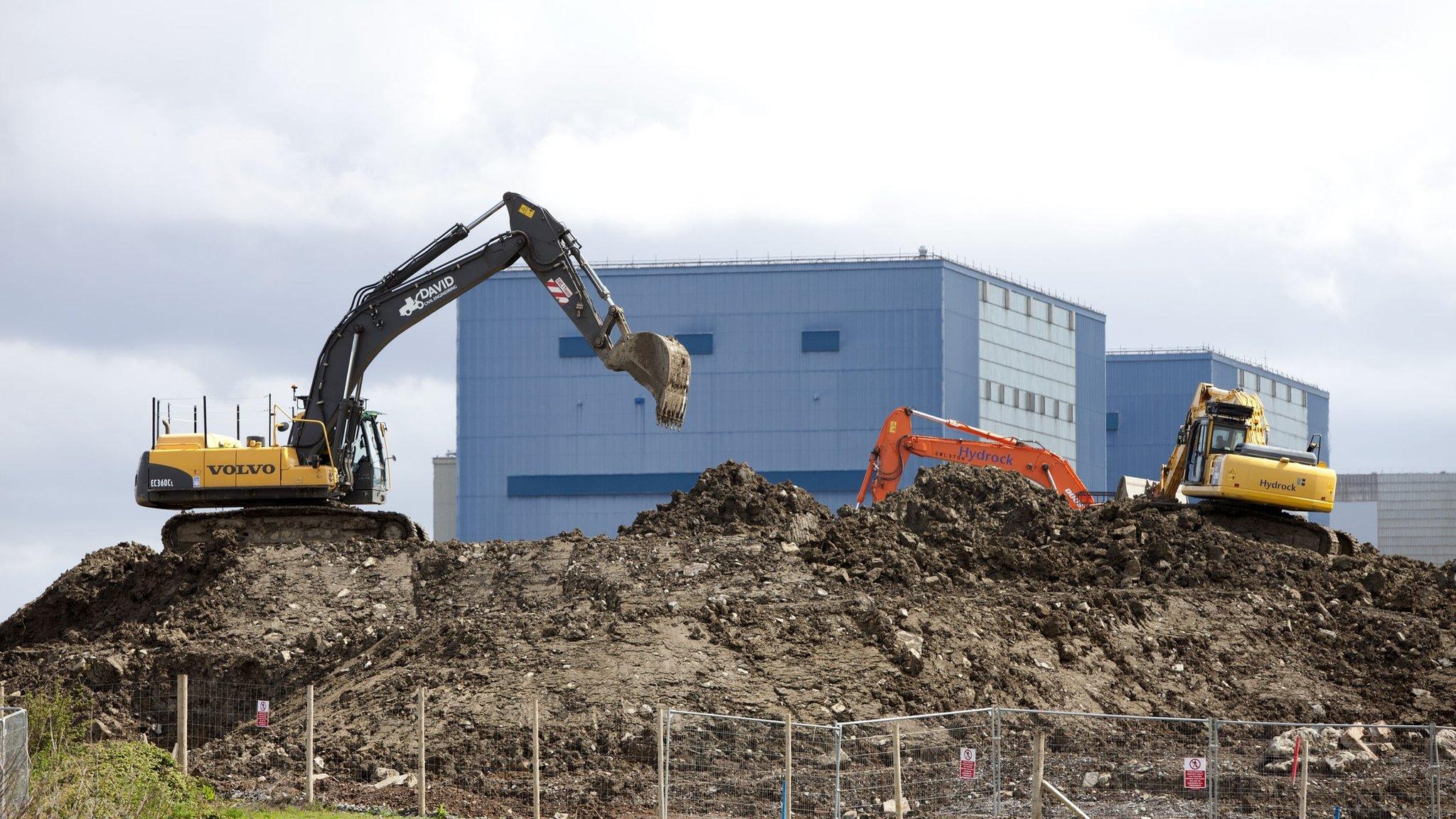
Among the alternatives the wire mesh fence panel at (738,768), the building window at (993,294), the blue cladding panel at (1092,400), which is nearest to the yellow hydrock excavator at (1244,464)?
the wire mesh fence panel at (738,768)

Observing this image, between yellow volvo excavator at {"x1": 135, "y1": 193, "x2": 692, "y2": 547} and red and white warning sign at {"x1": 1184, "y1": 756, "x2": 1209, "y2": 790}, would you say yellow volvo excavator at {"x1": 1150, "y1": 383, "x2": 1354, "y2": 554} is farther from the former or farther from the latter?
red and white warning sign at {"x1": 1184, "y1": 756, "x2": 1209, "y2": 790}

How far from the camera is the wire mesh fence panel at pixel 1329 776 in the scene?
18.1 metres

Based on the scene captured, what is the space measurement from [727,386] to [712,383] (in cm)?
76

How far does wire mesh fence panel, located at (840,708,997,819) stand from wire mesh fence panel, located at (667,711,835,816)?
332mm

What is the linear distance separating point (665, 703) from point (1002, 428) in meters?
58.2

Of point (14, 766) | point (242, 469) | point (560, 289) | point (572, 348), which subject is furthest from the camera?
point (572, 348)

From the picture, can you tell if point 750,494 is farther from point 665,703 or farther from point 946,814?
point 946,814

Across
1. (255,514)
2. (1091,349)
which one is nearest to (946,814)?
(255,514)

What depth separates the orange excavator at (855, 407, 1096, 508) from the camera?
33.1 metres

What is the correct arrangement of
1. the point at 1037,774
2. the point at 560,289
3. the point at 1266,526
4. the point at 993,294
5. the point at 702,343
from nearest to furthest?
1. the point at 1037,774
2. the point at 560,289
3. the point at 1266,526
4. the point at 702,343
5. the point at 993,294

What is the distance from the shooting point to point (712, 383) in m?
72.8

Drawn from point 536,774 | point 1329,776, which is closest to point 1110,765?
point 1329,776

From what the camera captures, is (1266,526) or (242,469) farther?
(1266,526)

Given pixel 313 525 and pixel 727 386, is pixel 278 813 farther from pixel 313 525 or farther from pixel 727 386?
pixel 727 386
